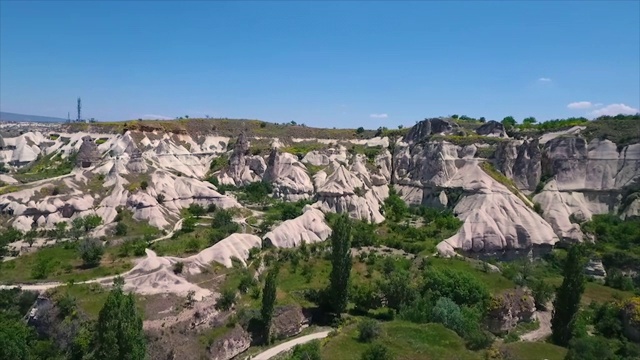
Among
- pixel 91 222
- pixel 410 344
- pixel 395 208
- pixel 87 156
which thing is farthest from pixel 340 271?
pixel 87 156

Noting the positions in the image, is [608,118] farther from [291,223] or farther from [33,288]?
[33,288]

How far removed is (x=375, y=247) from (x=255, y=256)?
14318mm

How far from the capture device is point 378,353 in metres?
28.0

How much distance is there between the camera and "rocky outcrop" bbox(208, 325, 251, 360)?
1271 inches

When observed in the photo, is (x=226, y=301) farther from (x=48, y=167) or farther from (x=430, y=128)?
(x=48, y=167)

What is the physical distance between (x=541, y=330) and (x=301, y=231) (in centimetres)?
2565

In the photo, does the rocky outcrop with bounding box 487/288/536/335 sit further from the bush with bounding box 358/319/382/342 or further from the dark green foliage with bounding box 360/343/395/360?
the dark green foliage with bounding box 360/343/395/360

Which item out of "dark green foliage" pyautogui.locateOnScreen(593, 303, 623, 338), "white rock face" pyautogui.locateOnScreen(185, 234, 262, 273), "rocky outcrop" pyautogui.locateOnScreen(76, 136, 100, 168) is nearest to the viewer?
"dark green foliage" pyautogui.locateOnScreen(593, 303, 623, 338)

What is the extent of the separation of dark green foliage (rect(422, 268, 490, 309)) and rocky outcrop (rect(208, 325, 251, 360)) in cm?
1567

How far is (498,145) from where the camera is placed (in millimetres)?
74562

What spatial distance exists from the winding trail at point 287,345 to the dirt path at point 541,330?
620 inches

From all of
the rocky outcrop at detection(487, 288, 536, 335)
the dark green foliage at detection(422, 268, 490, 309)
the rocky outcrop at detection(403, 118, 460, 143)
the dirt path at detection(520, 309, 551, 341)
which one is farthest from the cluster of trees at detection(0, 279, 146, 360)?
the rocky outcrop at detection(403, 118, 460, 143)

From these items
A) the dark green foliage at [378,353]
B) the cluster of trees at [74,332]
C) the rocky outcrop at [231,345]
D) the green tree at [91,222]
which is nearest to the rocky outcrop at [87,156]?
the green tree at [91,222]

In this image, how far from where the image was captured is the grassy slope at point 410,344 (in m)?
29.5
